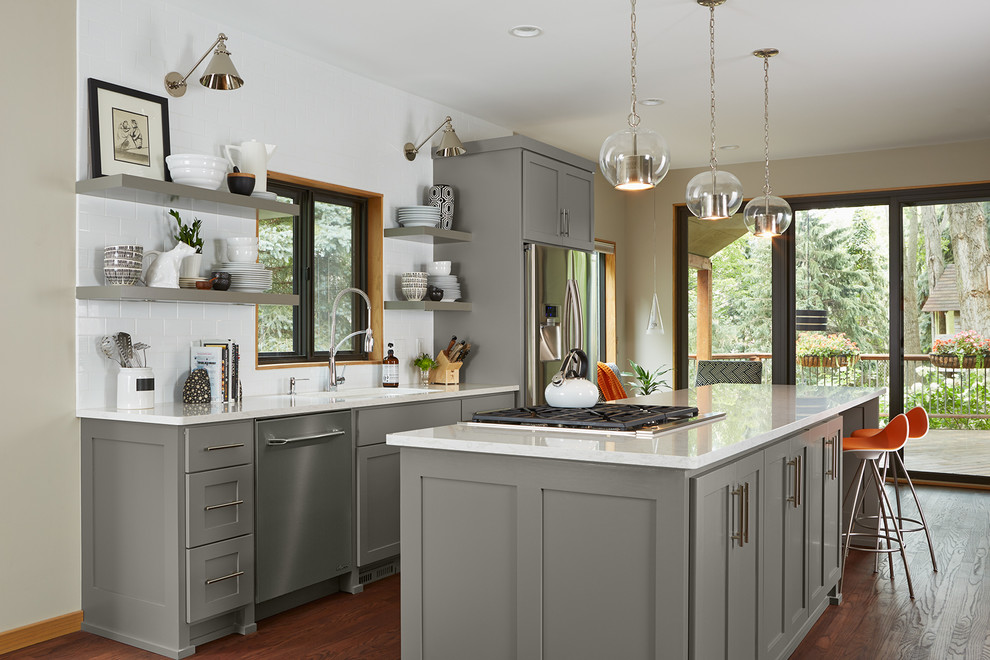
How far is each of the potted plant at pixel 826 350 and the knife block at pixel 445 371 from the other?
11.9 feet

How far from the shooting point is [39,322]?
331cm

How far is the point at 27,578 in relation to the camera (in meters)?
3.28

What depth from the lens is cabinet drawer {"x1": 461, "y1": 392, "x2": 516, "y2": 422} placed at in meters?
4.73

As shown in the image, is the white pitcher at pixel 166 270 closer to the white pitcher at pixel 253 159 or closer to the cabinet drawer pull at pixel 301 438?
the white pitcher at pixel 253 159

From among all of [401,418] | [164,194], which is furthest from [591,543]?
[164,194]

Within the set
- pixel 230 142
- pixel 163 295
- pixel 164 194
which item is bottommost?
pixel 163 295

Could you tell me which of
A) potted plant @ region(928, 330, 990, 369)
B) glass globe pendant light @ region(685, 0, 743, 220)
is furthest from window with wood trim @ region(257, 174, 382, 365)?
potted plant @ region(928, 330, 990, 369)

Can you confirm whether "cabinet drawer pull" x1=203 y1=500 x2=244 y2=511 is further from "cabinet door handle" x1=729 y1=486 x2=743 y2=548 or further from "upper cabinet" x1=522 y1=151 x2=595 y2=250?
"upper cabinet" x1=522 y1=151 x2=595 y2=250

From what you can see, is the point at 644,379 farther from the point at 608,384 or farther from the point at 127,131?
the point at 127,131

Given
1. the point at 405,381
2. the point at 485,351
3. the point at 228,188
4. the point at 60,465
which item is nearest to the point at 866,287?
the point at 485,351

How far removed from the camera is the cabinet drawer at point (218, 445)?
3.14m

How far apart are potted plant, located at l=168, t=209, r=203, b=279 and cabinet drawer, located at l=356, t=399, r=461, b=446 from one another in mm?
958

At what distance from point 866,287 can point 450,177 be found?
3.82 meters

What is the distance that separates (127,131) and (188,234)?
0.48 metres
